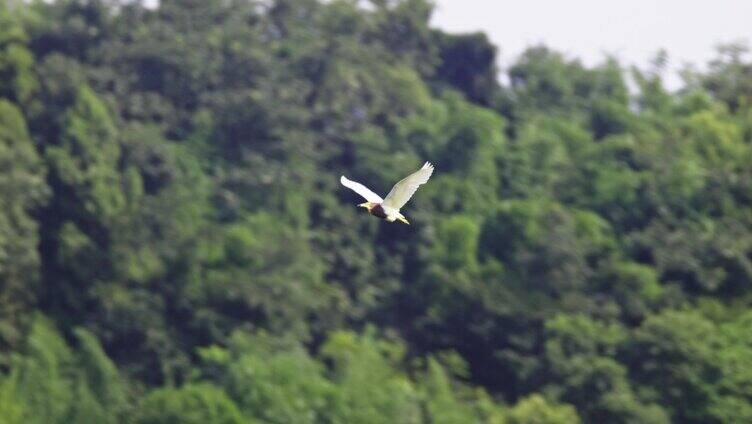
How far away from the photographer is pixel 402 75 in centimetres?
4006

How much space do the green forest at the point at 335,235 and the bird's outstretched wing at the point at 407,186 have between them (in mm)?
12876

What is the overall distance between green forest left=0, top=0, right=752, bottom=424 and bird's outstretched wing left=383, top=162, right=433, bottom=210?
1288 centimetres

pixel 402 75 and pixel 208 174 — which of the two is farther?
pixel 402 75

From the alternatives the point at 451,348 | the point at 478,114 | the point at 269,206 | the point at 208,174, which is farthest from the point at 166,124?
the point at 451,348

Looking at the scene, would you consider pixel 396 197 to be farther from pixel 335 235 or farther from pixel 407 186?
pixel 335 235

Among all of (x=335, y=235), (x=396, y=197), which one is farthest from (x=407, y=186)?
(x=335, y=235)

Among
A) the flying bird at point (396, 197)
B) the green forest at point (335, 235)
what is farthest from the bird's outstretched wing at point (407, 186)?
the green forest at point (335, 235)

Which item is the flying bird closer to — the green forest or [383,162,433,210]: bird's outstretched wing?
[383,162,433,210]: bird's outstretched wing

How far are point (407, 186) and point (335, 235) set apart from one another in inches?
908

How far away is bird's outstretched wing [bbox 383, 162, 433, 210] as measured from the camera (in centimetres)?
1170

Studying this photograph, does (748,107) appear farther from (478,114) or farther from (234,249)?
(234,249)

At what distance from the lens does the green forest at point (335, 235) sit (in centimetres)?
2730

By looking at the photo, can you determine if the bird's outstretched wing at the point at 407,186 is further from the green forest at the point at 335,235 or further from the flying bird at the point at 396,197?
the green forest at the point at 335,235

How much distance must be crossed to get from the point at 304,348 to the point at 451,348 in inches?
116
